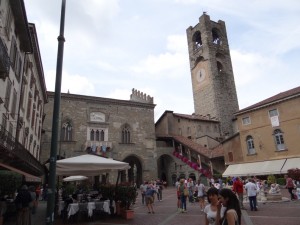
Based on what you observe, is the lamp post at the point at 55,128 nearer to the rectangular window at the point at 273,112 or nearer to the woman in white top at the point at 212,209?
the woman in white top at the point at 212,209

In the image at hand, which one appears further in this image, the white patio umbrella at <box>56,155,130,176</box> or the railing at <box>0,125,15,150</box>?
the white patio umbrella at <box>56,155,130,176</box>

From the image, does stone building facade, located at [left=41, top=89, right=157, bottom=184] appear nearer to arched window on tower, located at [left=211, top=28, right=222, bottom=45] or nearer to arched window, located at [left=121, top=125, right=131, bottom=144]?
arched window, located at [left=121, top=125, right=131, bottom=144]

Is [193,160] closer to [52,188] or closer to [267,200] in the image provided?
[267,200]

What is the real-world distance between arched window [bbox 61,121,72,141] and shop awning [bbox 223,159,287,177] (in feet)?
65.7

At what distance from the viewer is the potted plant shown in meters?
12.1

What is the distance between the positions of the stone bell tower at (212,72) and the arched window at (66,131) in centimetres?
2622

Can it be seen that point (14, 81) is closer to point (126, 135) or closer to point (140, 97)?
point (126, 135)

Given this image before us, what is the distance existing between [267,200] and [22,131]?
16.8 meters

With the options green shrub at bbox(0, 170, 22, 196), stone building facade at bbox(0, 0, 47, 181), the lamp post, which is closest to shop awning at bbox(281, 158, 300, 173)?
stone building facade at bbox(0, 0, 47, 181)

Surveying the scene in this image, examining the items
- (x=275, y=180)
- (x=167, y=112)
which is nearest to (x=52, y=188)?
(x=275, y=180)

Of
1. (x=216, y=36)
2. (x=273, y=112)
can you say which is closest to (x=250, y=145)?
(x=273, y=112)

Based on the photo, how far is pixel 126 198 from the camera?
1225cm

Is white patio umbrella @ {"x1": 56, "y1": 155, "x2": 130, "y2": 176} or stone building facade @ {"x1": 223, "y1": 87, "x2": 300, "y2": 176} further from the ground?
stone building facade @ {"x1": 223, "y1": 87, "x2": 300, "y2": 176}

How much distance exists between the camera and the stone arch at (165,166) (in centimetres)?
3969
